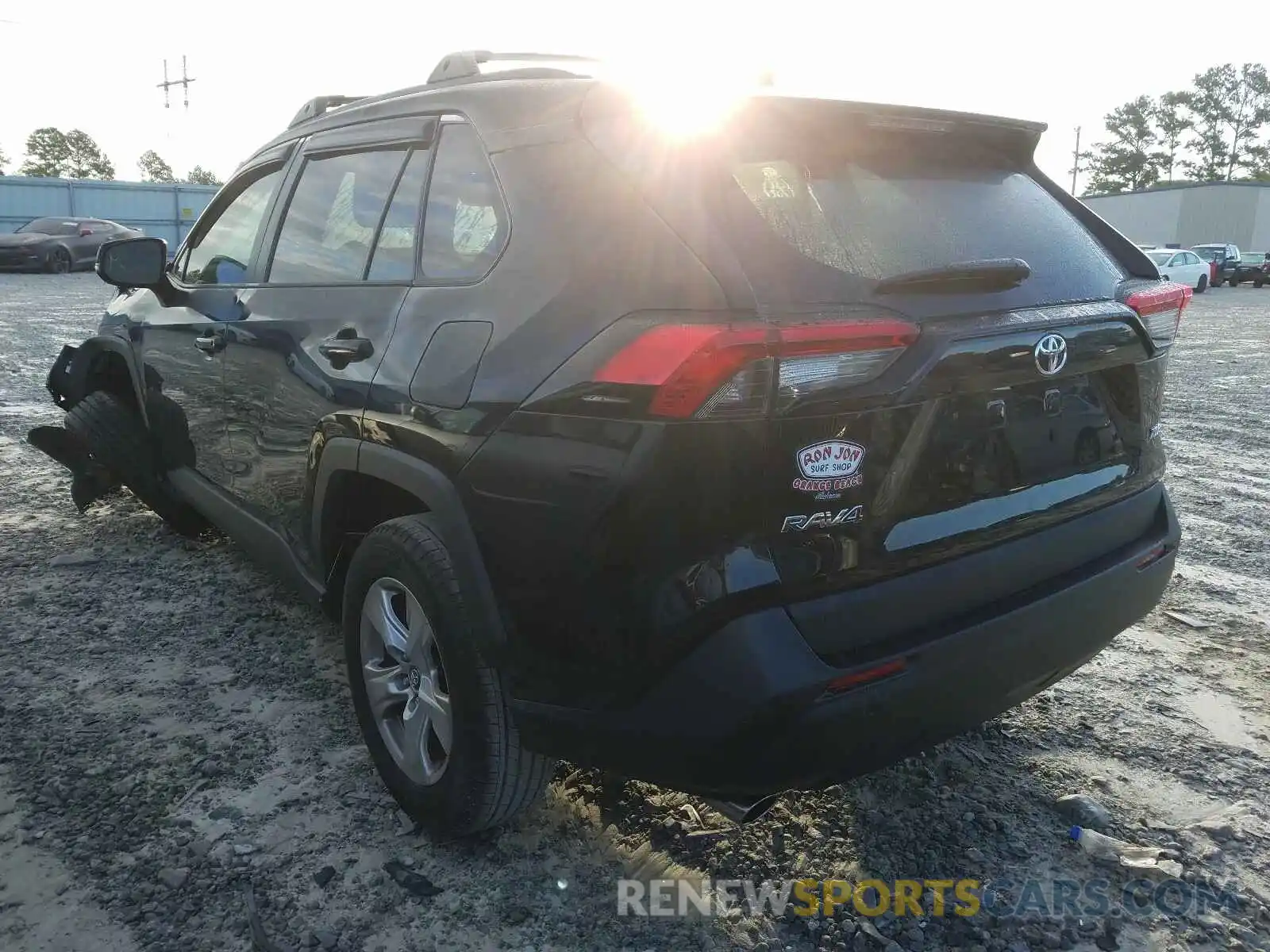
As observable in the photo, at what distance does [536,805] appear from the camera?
8.61 ft

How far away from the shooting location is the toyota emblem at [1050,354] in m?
2.07

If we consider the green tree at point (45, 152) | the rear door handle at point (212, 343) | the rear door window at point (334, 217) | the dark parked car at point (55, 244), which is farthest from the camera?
the green tree at point (45, 152)

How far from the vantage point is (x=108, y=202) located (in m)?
30.9

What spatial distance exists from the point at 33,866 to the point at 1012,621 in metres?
2.32

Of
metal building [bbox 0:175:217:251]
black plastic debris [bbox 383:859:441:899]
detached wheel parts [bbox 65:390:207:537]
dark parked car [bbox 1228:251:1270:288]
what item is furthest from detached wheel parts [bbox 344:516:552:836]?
dark parked car [bbox 1228:251:1270:288]

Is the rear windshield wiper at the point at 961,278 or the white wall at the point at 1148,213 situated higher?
the white wall at the point at 1148,213

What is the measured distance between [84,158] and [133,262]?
9975 centimetres

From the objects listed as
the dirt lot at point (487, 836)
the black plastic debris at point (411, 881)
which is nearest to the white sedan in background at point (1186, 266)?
the dirt lot at point (487, 836)

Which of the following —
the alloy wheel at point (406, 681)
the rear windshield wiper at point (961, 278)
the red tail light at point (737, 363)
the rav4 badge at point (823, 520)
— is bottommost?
Answer: the alloy wheel at point (406, 681)

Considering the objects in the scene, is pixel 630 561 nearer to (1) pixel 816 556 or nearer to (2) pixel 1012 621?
(1) pixel 816 556

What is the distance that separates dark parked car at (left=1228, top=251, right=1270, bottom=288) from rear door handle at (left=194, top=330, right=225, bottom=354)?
1553 inches

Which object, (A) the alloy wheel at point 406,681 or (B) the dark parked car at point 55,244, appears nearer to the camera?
(A) the alloy wheel at point 406,681

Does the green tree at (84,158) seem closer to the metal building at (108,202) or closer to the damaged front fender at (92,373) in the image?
the metal building at (108,202)

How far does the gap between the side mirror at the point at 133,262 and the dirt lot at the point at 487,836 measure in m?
1.28
